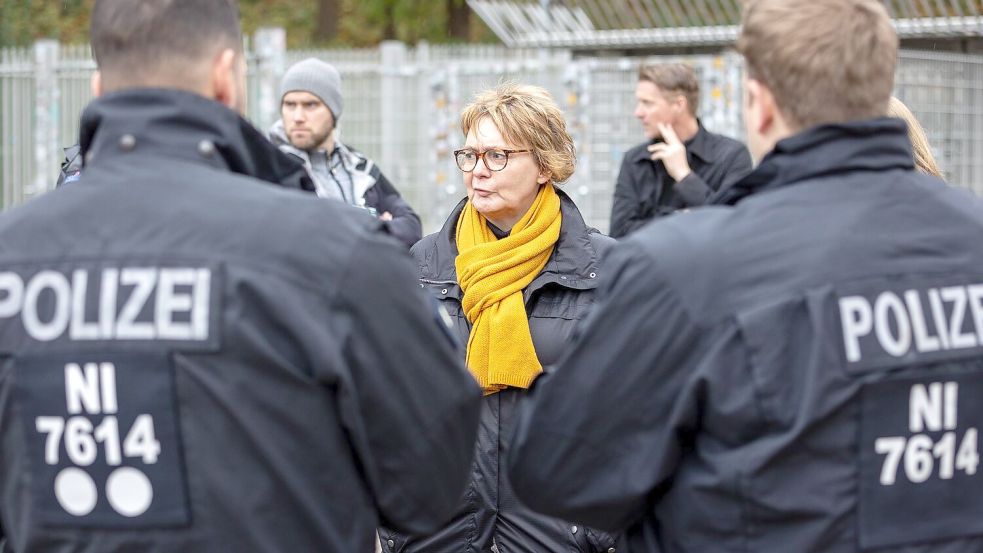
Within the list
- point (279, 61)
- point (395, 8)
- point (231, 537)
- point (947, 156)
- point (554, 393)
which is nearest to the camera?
point (231, 537)

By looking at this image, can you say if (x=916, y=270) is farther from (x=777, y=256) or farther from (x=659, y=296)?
(x=659, y=296)

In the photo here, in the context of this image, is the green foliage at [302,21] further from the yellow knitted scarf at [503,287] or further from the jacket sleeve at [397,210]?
the yellow knitted scarf at [503,287]

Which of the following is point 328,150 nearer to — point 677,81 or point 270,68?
point 677,81

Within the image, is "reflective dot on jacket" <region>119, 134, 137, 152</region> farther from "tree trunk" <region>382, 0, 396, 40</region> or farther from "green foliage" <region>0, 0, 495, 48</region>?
"tree trunk" <region>382, 0, 396, 40</region>

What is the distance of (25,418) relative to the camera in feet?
7.73

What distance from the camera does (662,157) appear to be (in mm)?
7469

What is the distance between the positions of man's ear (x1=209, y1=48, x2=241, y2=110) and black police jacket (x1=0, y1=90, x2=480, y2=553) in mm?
66

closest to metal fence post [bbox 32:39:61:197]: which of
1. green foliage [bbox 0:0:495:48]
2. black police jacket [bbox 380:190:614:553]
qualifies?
green foliage [bbox 0:0:495:48]

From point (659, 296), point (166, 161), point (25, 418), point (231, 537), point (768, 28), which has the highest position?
point (768, 28)

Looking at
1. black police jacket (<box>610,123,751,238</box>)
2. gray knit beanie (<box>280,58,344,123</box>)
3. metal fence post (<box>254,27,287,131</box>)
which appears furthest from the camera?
metal fence post (<box>254,27,287,131</box>)

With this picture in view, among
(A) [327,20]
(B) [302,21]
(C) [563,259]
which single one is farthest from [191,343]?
(B) [302,21]

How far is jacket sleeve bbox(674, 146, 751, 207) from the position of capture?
23.7ft

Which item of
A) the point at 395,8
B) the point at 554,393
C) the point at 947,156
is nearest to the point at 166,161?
the point at 554,393

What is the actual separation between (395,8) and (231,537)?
76.3 ft
